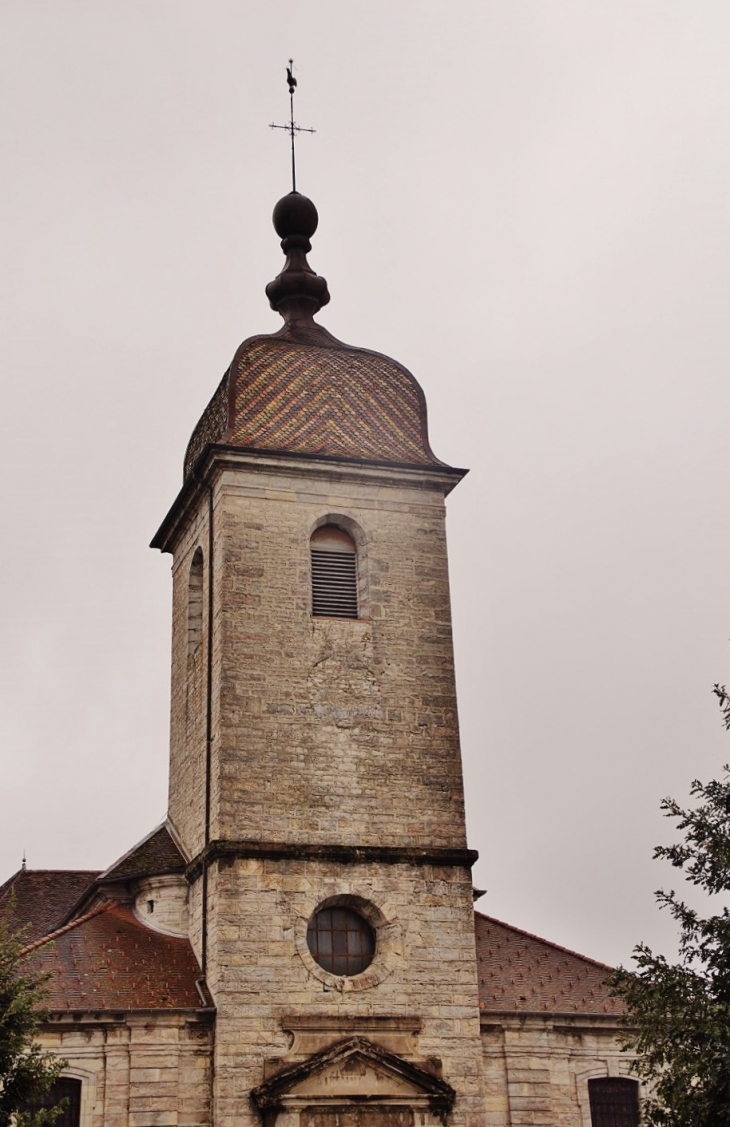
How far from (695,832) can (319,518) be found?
8671 millimetres

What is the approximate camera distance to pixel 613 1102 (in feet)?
68.5

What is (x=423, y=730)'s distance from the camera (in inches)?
856

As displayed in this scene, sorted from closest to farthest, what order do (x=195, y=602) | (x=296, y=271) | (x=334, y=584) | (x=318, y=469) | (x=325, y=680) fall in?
(x=325, y=680)
(x=334, y=584)
(x=318, y=469)
(x=195, y=602)
(x=296, y=271)

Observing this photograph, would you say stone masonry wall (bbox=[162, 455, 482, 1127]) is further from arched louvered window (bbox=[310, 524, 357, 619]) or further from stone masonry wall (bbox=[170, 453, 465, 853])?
arched louvered window (bbox=[310, 524, 357, 619])

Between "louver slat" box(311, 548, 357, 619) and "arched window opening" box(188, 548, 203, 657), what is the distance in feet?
7.49

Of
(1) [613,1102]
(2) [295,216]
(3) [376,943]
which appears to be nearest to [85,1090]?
(3) [376,943]

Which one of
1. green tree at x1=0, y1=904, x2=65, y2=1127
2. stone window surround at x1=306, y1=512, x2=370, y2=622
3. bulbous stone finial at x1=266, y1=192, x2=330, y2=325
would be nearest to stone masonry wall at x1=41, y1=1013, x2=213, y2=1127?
green tree at x1=0, y1=904, x2=65, y2=1127

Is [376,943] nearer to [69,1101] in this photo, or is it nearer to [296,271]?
[69,1101]

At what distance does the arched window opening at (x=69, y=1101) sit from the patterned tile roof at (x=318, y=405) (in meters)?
9.14

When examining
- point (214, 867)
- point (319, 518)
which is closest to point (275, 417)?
point (319, 518)

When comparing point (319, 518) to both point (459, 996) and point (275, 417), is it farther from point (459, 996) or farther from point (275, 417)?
point (459, 996)

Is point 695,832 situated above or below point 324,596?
below

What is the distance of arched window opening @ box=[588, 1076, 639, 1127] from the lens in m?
20.8

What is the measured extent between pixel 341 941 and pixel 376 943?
47cm
